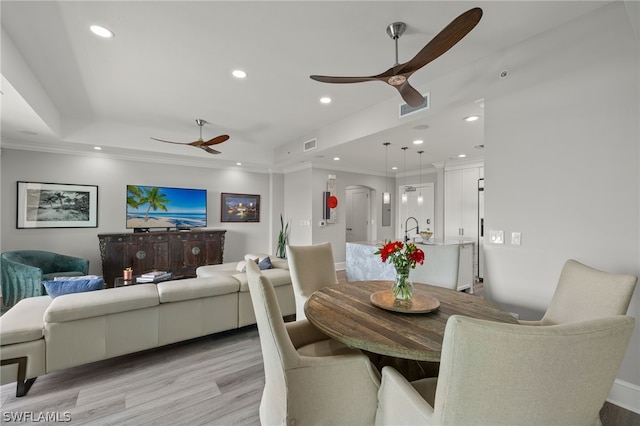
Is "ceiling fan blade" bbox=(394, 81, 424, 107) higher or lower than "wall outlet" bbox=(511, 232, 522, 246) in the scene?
higher

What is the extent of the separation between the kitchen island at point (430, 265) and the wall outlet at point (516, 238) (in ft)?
1.44

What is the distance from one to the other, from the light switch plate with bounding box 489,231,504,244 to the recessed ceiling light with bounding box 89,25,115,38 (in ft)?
12.4

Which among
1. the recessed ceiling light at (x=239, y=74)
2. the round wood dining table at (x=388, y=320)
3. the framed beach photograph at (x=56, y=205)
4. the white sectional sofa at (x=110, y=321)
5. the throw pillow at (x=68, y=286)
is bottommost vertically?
the white sectional sofa at (x=110, y=321)

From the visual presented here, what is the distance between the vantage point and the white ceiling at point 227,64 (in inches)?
84.0

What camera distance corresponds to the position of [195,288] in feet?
8.56

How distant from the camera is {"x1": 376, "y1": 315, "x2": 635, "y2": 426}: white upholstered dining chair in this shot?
0.77m

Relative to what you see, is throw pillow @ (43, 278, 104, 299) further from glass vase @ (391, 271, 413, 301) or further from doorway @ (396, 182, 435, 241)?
doorway @ (396, 182, 435, 241)

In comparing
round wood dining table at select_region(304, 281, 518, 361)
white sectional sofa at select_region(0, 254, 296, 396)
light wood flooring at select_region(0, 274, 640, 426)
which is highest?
round wood dining table at select_region(304, 281, 518, 361)

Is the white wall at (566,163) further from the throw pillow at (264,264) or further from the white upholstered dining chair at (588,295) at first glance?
the throw pillow at (264,264)

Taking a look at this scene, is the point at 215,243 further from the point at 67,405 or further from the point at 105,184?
the point at 67,405

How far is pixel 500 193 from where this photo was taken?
255 cm

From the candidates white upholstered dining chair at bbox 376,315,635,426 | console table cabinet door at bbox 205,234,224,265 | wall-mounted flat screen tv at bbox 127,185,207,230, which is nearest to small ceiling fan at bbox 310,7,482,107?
white upholstered dining chair at bbox 376,315,635,426

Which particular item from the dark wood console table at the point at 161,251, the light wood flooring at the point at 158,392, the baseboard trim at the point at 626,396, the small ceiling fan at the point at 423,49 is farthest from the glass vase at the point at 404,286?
the dark wood console table at the point at 161,251

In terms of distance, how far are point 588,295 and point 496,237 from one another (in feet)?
3.21
